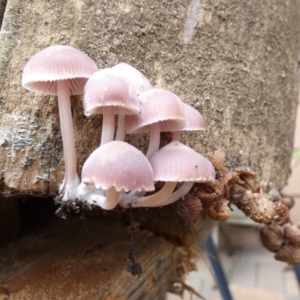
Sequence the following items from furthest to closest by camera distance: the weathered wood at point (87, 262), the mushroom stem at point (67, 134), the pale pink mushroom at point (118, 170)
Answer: the weathered wood at point (87, 262) → the mushroom stem at point (67, 134) → the pale pink mushroom at point (118, 170)

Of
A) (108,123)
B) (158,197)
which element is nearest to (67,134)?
(108,123)

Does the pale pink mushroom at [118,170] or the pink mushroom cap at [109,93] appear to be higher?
the pink mushroom cap at [109,93]

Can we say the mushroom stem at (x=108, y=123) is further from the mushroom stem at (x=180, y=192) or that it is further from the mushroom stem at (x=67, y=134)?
the mushroom stem at (x=180, y=192)

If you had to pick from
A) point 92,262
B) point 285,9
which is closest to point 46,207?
point 92,262

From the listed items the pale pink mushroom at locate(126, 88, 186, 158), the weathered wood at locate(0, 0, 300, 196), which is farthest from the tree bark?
the pale pink mushroom at locate(126, 88, 186, 158)

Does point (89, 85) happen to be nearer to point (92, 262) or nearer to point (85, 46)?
point (85, 46)

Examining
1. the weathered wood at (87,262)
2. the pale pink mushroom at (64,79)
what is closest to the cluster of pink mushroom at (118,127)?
the pale pink mushroom at (64,79)
